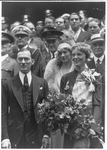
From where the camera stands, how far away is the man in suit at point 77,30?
6.94 metres

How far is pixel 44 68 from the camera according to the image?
6.88 metres

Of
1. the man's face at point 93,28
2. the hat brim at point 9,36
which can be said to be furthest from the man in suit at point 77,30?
the hat brim at point 9,36

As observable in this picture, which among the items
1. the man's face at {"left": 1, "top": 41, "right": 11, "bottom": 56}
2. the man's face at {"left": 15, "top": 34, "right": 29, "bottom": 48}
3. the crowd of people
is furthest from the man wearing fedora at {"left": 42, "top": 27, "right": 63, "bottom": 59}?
the man's face at {"left": 1, "top": 41, "right": 11, "bottom": 56}

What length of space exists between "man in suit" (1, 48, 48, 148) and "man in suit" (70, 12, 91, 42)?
1.07m

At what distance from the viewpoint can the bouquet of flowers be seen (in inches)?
233

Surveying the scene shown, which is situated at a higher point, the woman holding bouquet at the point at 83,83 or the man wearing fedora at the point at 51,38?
the man wearing fedora at the point at 51,38

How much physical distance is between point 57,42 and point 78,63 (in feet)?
2.04

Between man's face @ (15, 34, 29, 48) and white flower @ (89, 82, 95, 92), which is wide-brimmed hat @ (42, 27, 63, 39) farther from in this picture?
white flower @ (89, 82, 95, 92)

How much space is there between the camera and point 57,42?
693 centimetres

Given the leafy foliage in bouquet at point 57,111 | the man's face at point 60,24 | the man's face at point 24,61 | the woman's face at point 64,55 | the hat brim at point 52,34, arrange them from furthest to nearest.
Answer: the man's face at point 60,24
the hat brim at point 52,34
the woman's face at point 64,55
the man's face at point 24,61
the leafy foliage in bouquet at point 57,111

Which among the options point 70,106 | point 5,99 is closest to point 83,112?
point 70,106

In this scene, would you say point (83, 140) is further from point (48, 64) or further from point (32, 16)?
point (32, 16)

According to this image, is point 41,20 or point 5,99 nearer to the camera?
point 5,99

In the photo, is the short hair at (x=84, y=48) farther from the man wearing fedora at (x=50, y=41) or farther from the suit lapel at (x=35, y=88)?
the suit lapel at (x=35, y=88)
